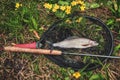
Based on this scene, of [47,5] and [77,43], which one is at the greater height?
[47,5]

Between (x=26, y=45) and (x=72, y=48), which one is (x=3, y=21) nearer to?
(x=26, y=45)

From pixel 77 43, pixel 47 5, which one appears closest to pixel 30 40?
pixel 47 5

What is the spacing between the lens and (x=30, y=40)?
14.6ft

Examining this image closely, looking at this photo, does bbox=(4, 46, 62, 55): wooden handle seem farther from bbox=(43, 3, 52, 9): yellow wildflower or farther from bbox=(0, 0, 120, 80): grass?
bbox=(43, 3, 52, 9): yellow wildflower

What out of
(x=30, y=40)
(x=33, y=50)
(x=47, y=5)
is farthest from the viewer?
(x=47, y=5)

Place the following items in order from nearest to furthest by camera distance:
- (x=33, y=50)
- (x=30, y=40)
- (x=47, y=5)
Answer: (x=33, y=50) → (x=30, y=40) → (x=47, y=5)

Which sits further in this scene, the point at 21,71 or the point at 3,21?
the point at 3,21

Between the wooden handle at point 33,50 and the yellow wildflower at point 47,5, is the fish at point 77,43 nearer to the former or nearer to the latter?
the wooden handle at point 33,50

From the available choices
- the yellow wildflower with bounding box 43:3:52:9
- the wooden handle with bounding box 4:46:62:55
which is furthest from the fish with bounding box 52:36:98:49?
the yellow wildflower with bounding box 43:3:52:9

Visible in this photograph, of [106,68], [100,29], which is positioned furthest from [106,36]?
[106,68]

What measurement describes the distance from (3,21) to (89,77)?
4.73ft

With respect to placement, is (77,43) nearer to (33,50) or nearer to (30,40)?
(33,50)

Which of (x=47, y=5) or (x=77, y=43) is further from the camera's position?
(x=47, y=5)

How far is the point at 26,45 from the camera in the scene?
4172mm
